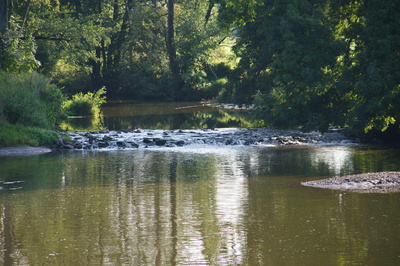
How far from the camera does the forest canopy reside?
72.9 ft

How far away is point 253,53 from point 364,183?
63.5 feet

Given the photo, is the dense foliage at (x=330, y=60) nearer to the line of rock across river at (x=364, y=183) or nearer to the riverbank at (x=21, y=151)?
the line of rock across river at (x=364, y=183)

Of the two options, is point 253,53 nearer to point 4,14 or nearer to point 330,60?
point 330,60

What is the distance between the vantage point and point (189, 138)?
85.2 feet

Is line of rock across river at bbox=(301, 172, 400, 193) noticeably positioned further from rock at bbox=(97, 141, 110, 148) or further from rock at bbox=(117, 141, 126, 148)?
rock at bbox=(97, 141, 110, 148)

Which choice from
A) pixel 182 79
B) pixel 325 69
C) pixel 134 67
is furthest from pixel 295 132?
pixel 134 67

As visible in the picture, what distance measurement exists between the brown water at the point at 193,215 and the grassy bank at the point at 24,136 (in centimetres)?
375

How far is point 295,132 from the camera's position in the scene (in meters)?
27.8

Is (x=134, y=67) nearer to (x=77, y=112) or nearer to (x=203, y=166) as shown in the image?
(x=77, y=112)

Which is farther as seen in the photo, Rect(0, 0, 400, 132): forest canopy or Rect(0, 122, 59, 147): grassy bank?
Rect(0, 122, 59, 147): grassy bank

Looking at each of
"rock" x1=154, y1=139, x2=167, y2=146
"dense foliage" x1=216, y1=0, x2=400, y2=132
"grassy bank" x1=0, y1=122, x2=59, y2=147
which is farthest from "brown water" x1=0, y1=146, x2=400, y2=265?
"rock" x1=154, y1=139, x2=167, y2=146

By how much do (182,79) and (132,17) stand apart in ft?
23.0

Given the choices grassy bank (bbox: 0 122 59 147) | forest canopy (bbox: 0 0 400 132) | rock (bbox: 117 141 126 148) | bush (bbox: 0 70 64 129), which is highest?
forest canopy (bbox: 0 0 400 132)

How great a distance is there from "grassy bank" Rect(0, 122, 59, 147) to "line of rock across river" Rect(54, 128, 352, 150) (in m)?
0.50
